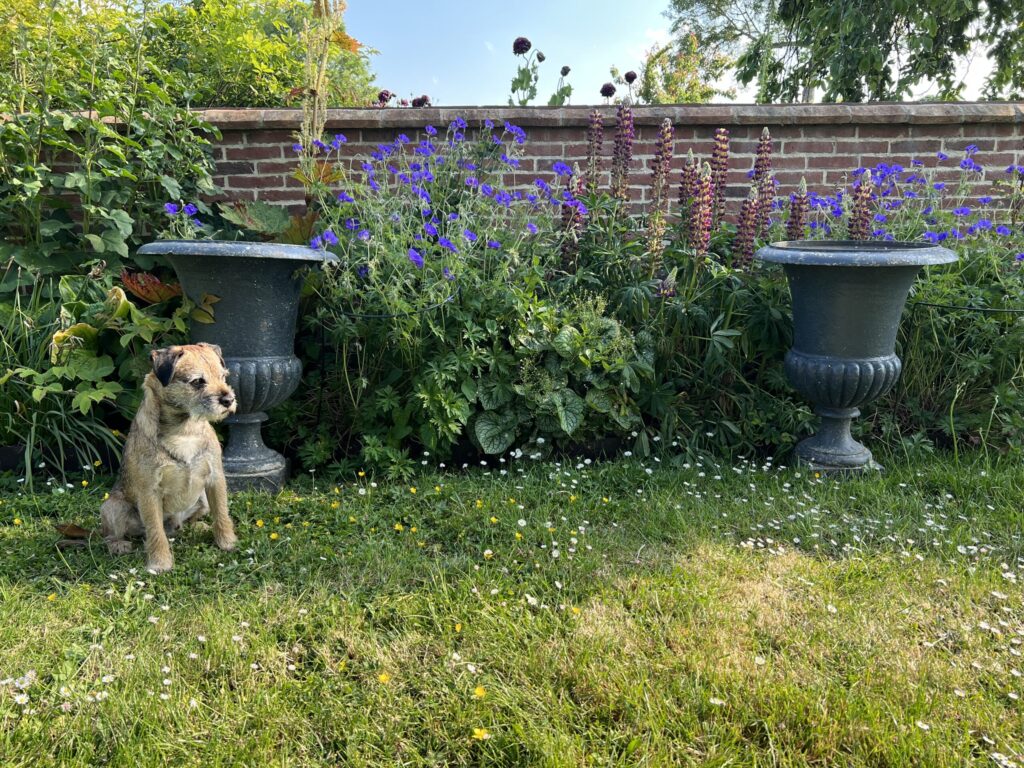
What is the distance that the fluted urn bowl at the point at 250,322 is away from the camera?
2.96 meters

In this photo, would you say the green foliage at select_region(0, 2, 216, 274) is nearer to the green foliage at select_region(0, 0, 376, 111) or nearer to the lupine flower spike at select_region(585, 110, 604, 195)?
the green foliage at select_region(0, 0, 376, 111)

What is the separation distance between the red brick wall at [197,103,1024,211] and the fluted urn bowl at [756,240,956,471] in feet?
5.33

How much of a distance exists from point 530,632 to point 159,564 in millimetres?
1372

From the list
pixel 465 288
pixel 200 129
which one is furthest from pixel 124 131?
pixel 465 288

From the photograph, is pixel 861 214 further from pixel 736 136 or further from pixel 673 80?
pixel 673 80

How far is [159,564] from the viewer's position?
8.04 feet

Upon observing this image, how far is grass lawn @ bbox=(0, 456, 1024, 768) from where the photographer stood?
1667 millimetres

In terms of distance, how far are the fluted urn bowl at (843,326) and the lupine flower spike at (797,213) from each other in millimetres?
528

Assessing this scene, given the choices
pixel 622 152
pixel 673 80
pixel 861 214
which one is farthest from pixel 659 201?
pixel 673 80

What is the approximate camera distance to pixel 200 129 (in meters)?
4.41

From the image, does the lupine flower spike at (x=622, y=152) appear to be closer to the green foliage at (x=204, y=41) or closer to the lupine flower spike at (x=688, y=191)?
the lupine flower spike at (x=688, y=191)

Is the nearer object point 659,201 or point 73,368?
point 73,368

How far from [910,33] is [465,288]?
8.87 metres

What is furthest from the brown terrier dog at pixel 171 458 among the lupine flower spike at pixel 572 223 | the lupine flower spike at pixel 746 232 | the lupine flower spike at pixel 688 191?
the lupine flower spike at pixel 746 232
